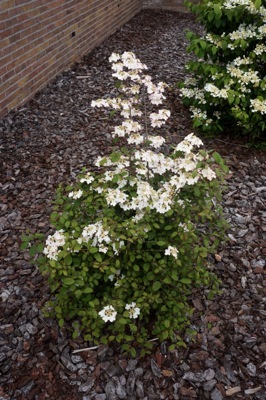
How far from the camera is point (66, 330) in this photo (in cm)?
205

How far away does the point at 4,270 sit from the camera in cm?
238

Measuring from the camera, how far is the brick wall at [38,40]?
3.70 m

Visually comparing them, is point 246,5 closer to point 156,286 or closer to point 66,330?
point 156,286

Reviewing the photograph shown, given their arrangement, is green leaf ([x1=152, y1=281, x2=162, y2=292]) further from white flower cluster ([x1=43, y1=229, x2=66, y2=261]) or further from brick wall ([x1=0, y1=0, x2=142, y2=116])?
brick wall ([x1=0, y1=0, x2=142, y2=116])

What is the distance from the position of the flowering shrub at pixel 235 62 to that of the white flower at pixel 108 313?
7.42 ft

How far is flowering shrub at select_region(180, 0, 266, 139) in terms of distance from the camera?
3.30 meters

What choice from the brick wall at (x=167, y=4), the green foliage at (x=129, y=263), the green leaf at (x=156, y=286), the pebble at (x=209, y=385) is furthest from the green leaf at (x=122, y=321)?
the brick wall at (x=167, y=4)

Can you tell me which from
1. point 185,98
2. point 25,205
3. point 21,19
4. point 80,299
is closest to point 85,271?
point 80,299

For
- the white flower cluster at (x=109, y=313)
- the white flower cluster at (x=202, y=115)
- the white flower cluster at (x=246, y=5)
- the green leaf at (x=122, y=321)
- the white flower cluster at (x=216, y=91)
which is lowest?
the white flower cluster at (x=202, y=115)

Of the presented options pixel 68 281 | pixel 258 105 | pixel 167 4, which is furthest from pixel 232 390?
pixel 167 4

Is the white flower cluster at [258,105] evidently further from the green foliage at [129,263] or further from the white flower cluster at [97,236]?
the white flower cluster at [97,236]

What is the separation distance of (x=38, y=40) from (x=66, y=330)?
334 cm

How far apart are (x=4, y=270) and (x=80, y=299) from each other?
2.56 feet

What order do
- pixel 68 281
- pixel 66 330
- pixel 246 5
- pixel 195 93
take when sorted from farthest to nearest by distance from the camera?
pixel 195 93, pixel 246 5, pixel 66 330, pixel 68 281
